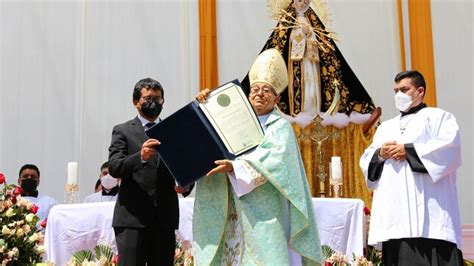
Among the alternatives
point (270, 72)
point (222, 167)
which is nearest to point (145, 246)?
point (222, 167)

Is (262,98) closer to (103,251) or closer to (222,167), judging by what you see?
(222,167)

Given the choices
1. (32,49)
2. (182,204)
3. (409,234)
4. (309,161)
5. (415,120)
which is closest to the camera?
(409,234)

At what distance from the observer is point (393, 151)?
394cm

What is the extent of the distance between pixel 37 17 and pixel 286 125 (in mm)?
5799

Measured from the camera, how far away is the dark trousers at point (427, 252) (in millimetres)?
3758

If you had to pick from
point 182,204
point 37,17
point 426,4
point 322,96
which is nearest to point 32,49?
point 37,17

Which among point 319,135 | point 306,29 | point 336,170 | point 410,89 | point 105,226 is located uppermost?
point 306,29

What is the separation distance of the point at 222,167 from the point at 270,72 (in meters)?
0.60

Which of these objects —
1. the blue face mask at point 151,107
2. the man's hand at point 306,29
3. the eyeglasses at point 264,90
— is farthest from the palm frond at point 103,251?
the man's hand at point 306,29

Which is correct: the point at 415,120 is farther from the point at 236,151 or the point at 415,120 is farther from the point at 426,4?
the point at 426,4

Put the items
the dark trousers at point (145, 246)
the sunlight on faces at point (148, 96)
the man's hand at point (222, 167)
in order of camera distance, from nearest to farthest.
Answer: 1. the man's hand at point (222, 167)
2. the dark trousers at point (145, 246)
3. the sunlight on faces at point (148, 96)

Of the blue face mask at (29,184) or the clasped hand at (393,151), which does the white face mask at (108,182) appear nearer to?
the blue face mask at (29,184)

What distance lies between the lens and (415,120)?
13.3 ft

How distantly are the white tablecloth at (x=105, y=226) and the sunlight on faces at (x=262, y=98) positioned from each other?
174 cm
